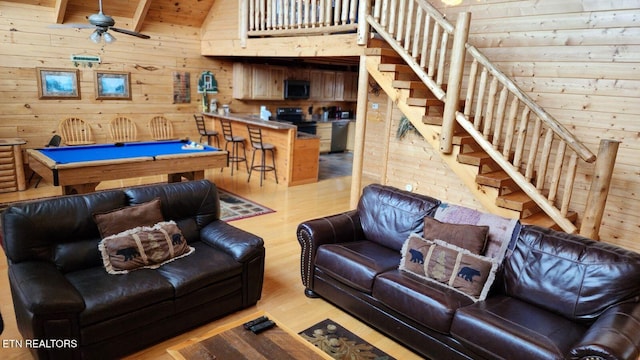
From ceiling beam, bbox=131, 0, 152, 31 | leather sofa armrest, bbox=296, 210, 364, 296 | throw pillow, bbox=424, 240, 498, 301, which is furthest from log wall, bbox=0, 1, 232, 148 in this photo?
throw pillow, bbox=424, 240, 498, 301

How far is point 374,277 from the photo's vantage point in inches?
110

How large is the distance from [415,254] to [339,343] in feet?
2.57

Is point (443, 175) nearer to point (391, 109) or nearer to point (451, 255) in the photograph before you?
point (391, 109)

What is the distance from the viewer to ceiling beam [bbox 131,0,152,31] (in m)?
6.70

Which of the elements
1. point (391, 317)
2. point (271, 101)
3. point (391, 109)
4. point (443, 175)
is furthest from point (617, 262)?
point (271, 101)

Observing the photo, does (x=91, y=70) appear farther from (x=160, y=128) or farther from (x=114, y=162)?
(x=114, y=162)

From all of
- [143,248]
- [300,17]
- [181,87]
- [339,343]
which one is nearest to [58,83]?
[181,87]

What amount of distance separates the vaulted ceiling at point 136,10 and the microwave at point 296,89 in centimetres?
215

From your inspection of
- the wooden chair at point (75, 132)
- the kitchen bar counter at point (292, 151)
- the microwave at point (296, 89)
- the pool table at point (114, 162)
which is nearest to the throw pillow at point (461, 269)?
the pool table at point (114, 162)

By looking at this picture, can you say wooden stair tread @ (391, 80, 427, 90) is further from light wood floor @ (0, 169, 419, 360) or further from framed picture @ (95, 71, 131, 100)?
framed picture @ (95, 71, 131, 100)

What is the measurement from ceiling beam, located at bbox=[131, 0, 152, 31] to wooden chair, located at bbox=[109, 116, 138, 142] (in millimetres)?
1574

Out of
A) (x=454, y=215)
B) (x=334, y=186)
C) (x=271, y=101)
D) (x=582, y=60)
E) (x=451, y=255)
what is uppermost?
(x=582, y=60)

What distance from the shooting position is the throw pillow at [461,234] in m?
2.74

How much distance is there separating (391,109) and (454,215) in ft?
11.6
